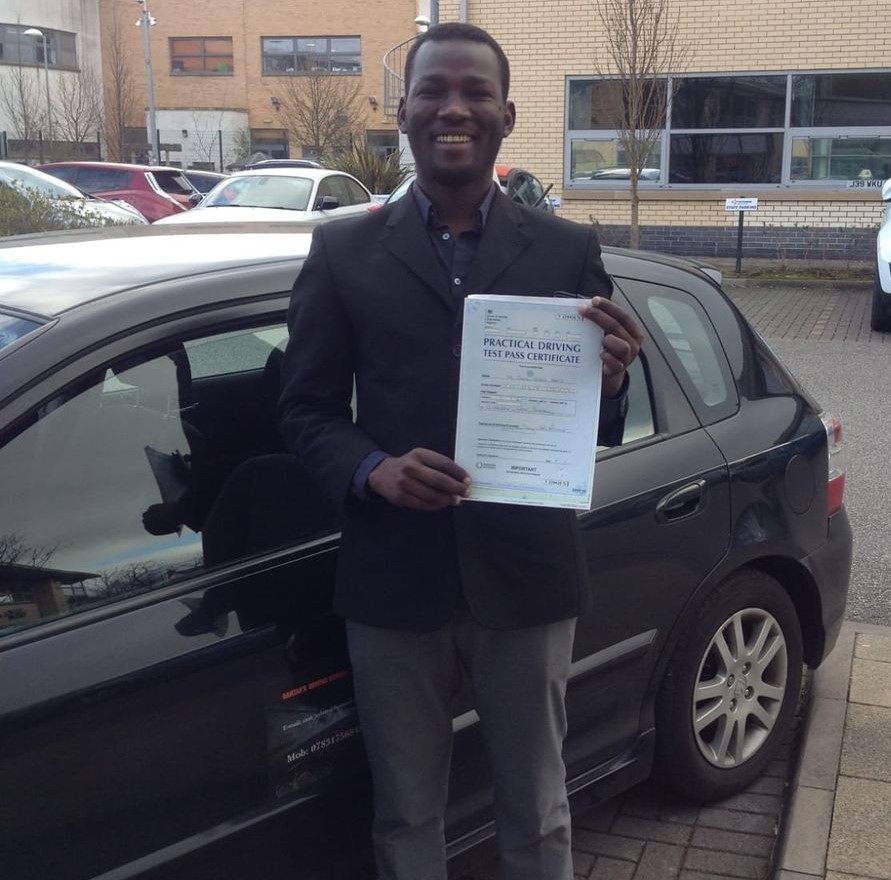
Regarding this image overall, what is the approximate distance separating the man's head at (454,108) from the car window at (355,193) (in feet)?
50.9

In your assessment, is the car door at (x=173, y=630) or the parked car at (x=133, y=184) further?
the parked car at (x=133, y=184)

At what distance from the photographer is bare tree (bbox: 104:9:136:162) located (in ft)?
153

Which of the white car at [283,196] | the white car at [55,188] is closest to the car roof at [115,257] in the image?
the white car at [55,188]

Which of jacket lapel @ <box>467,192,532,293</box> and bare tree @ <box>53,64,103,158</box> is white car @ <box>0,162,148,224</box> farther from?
bare tree @ <box>53,64,103,158</box>

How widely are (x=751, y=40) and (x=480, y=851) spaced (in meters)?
18.9

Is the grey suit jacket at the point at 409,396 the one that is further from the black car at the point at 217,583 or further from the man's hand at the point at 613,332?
the black car at the point at 217,583

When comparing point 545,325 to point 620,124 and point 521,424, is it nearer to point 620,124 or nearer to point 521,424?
point 521,424

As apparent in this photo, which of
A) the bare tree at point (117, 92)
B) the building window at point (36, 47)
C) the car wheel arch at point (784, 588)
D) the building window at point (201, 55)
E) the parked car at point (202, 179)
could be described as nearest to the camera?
the car wheel arch at point (784, 588)

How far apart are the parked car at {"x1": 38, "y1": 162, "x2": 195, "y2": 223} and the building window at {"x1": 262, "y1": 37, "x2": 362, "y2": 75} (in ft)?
92.2

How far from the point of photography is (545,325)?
7.04 ft

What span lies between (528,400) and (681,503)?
3.85ft

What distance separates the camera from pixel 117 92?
155ft

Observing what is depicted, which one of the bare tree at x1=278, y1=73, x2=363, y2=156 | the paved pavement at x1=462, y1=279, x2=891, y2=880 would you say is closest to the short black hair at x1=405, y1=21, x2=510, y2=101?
the paved pavement at x1=462, y1=279, x2=891, y2=880

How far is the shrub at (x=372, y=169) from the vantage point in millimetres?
21797
